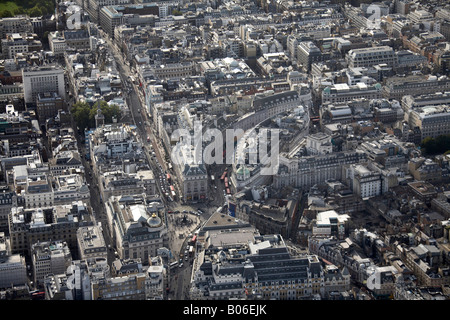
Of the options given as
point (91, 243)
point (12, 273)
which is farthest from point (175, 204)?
point (12, 273)

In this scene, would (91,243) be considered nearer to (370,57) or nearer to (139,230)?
(139,230)

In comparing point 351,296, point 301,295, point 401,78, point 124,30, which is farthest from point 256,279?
point 124,30

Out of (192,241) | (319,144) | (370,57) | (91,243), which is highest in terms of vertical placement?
(370,57)

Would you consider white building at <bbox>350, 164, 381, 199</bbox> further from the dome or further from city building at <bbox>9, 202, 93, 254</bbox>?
city building at <bbox>9, 202, 93, 254</bbox>

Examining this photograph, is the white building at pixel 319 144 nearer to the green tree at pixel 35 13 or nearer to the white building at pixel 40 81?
the white building at pixel 40 81

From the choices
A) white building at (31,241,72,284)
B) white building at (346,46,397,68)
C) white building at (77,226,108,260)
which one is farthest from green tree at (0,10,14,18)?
white building at (31,241,72,284)

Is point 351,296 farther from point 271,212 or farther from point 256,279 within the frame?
point 271,212

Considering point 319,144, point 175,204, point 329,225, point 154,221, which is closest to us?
point 154,221
